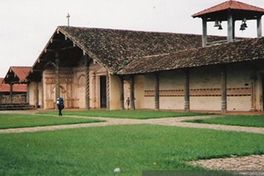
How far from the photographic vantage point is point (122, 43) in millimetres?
34719

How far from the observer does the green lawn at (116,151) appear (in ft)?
24.1

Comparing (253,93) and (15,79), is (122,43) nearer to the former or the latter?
(253,93)

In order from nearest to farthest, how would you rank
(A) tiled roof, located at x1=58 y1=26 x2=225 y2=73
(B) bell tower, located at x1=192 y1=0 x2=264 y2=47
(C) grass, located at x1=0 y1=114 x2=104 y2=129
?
(C) grass, located at x1=0 y1=114 x2=104 y2=129 → (B) bell tower, located at x1=192 y1=0 x2=264 y2=47 → (A) tiled roof, located at x1=58 y1=26 x2=225 y2=73

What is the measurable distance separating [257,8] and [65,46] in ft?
52.5

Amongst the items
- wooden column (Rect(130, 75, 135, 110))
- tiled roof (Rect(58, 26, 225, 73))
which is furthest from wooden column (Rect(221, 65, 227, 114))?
tiled roof (Rect(58, 26, 225, 73))

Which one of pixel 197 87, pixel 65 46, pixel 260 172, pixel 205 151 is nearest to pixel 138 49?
pixel 65 46

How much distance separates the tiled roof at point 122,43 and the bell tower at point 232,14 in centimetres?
728

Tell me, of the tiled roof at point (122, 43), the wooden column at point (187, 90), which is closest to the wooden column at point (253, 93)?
the wooden column at point (187, 90)

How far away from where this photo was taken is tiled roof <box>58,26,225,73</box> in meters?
31.6

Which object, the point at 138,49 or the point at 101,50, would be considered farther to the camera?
the point at 138,49

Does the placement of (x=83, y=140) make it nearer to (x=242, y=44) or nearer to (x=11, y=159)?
(x=11, y=159)

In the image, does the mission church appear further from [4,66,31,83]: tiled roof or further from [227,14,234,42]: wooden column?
[4,66,31,83]: tiled roof

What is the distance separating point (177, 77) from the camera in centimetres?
2889

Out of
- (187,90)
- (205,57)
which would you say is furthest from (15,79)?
(205,57)
